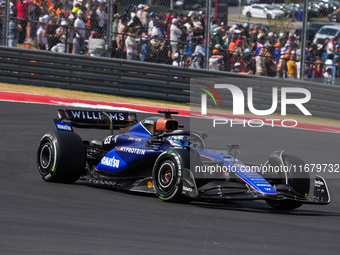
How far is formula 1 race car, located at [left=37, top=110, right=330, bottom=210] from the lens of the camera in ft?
26.5

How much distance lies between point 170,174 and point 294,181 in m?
1.51

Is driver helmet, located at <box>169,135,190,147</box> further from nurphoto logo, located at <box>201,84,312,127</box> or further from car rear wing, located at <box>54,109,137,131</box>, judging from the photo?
nurphoto logo, located at <box>201,84,312,127</box>

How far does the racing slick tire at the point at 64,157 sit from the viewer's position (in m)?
9.21

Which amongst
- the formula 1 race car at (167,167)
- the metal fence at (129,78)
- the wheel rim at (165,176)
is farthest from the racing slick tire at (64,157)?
the metal fence at (129,78)

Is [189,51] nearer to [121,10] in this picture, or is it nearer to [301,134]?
[121,10]

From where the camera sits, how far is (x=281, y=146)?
14383mm

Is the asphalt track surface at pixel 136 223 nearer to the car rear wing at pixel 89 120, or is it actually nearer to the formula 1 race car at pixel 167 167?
the formula 1 race car at pixel 167 167

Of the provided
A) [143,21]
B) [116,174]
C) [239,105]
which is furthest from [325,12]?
[116,174]

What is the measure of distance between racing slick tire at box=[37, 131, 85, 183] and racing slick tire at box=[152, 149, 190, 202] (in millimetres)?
1299

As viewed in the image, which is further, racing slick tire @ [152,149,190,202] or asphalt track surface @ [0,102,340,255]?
racing slick tire @ [152,149,190,202]

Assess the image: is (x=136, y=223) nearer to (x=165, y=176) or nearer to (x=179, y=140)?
(x=165, y=176)

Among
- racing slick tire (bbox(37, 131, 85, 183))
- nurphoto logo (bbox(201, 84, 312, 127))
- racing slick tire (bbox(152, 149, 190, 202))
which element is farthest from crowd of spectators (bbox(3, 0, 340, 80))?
racing slick tire (bbox(152, 149, 190, 202))

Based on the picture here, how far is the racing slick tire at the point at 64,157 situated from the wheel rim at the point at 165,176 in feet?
4.50

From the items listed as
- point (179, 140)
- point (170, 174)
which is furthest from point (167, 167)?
point (179, 140)
